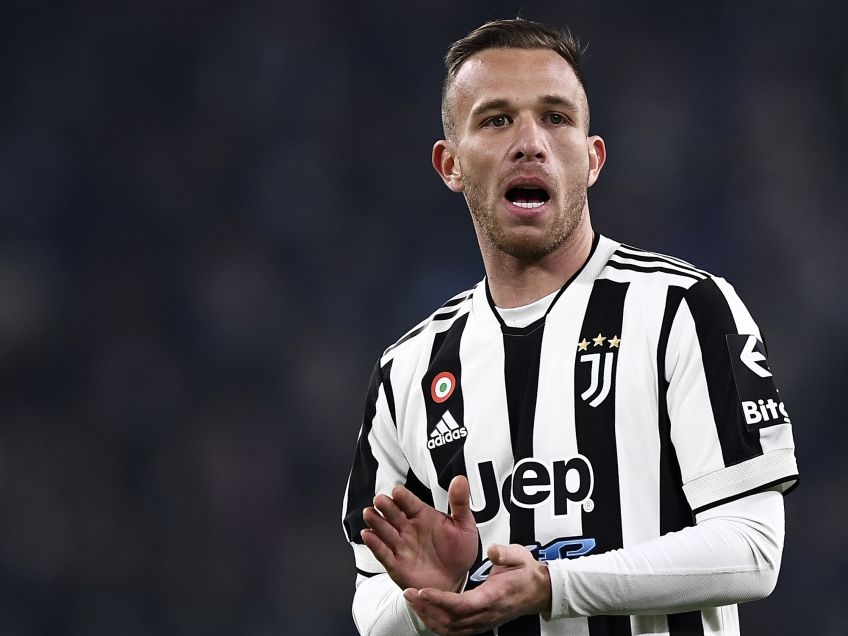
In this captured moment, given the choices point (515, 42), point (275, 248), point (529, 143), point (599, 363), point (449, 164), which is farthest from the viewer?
point (275, 248)

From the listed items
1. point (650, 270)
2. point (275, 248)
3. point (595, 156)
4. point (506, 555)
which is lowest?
point (506, 555)

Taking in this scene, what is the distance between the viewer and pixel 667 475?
1741mm

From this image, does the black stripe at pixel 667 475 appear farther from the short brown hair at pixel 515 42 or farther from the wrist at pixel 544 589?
the short brown hair at pixel 515 42

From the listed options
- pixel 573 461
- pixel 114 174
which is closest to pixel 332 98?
pixel 114 174

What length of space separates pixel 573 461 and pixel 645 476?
0.37ft

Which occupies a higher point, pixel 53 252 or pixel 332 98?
pixel 332 98

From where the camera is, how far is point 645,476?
5.70 feet

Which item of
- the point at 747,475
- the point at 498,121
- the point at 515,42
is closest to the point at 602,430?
the point at 747,475

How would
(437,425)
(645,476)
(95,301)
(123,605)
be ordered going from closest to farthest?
(645,476) → (437,425) → (123,605) → (95,301)

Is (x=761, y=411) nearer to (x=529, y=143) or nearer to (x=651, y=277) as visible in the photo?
(x=651, y=277)

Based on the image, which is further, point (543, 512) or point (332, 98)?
point (332, 98)

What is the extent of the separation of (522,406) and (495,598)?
427 millimetres

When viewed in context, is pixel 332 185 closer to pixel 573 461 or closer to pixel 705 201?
pixel 705 201

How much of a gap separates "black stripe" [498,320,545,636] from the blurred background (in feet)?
7.95
